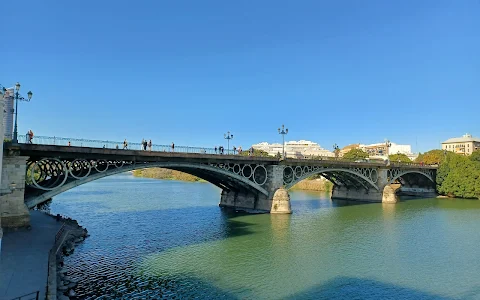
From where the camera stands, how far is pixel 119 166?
2655 cm

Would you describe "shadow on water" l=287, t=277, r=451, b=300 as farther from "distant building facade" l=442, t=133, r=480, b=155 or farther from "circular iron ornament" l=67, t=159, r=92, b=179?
"distant building facade" l=442, t=133, r=480, b=155

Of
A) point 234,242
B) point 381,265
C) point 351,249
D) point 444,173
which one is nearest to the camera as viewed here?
point 381,265

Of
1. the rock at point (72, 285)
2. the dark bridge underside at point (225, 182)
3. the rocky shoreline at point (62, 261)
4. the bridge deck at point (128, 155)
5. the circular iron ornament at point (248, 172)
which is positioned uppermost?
the bridge deck at point (128, 155)

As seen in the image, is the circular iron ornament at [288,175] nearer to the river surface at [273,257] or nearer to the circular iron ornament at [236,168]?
the river surface at [273,257]

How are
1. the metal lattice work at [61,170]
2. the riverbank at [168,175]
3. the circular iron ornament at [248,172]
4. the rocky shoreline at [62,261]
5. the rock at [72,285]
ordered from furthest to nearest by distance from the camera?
1. the riverbank at [168,175]
2. the circular iron ornament at [248,172]
3. the metal lattice work at [61,170]
4. the rock at [72,285]
5. the rocky shoreline at [62,261]

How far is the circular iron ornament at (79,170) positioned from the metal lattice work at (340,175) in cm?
2330

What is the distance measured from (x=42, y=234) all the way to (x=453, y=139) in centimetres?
15378

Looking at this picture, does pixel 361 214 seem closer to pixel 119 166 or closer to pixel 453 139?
pixel 119 166

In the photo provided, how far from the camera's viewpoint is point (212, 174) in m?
36.2

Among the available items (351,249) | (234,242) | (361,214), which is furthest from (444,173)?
(234,242)

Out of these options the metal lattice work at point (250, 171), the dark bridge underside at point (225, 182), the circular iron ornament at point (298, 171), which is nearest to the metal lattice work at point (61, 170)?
the metal lattice work at point (250, 171)

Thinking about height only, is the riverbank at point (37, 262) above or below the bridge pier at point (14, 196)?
below

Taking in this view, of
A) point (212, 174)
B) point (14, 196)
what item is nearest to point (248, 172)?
point (212, 174)

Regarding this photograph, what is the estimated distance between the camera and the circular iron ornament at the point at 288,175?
4147cm
